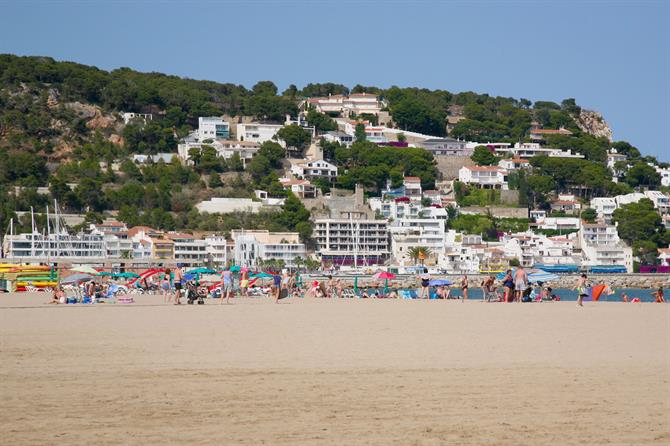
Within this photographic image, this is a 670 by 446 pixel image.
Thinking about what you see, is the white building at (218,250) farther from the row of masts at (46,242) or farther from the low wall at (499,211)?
the low wall at (499,211)

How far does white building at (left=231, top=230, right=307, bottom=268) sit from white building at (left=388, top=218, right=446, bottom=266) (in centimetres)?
802

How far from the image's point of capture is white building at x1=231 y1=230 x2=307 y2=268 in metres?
76.8

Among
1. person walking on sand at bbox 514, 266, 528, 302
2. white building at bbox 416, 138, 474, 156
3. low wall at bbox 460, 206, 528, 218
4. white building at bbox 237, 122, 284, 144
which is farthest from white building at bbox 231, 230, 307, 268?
person walking on sand at bbox 514, 266, 528, 302

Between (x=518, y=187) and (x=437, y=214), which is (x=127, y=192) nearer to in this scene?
(x=437, y=214)

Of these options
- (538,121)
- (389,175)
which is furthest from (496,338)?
(538,121)

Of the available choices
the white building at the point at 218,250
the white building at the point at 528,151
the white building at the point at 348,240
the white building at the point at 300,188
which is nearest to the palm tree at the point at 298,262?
the white building at the point at 348,240

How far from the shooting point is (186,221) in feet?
276

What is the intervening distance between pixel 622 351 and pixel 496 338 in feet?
5.17

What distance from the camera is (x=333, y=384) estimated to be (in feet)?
30.5

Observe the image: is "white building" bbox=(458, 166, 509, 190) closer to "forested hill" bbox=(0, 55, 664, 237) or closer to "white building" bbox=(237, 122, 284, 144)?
"forested hill" bbox=(0, 55, 664, 237)

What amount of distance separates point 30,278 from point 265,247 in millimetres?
36768

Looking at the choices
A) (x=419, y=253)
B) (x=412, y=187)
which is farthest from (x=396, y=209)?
(x=412, y=187)

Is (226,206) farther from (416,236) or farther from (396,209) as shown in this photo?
(416,236)

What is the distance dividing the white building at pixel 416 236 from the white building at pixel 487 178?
1360 centimetres
